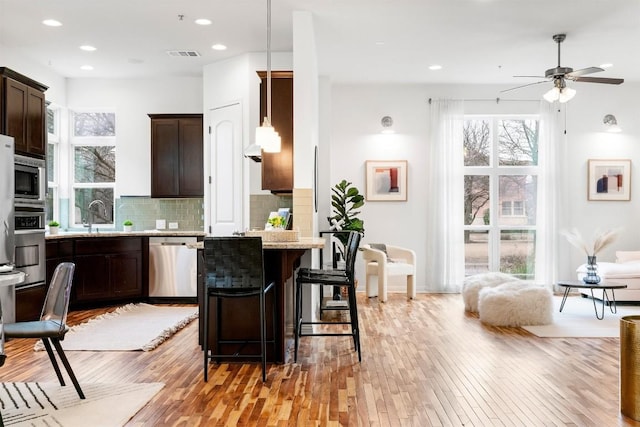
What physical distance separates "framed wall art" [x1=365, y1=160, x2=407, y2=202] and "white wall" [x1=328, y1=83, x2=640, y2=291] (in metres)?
0.09

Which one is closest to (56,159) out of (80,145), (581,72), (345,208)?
(80,145)

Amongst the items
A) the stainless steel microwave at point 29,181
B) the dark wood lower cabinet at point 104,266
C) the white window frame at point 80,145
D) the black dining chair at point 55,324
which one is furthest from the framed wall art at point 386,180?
the black dining chair at point 55,324

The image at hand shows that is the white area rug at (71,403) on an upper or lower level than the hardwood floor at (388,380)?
upper

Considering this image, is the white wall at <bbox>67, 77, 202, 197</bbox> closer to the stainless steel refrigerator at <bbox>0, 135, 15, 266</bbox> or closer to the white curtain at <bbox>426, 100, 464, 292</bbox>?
the stainless steel refrigerator at <bbox>0, 135, 15, 266</bbox>

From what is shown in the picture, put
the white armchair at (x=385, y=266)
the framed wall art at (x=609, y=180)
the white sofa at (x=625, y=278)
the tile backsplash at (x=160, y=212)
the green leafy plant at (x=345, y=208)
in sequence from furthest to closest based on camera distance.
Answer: the framed wall art at (x=609, y=180), the tile backsplash at (x=160, y=212), the green leafy plant at (x=345, y=208), the white armchair at (x=385, y=266), the white sofa at (x=625, y=278)

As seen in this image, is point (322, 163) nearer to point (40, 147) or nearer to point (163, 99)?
point (163, 99)

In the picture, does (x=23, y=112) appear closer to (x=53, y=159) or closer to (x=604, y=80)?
(x=53, y=159)

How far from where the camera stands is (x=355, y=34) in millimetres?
6012

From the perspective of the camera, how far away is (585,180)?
27.4 feet

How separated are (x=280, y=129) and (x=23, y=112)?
8.46 feet

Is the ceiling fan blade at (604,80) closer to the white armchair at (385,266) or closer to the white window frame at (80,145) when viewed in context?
the white armchair at (385,266)

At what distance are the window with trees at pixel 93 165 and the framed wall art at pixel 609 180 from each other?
7.24 m

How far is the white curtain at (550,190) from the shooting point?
8164 mm

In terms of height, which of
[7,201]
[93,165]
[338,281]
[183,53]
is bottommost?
[338,281]
